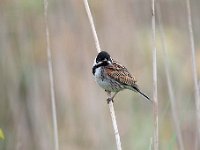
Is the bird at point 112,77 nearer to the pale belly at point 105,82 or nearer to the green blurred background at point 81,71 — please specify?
the pale belly at point 105,82


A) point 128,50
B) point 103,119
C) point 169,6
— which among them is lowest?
point 103,119

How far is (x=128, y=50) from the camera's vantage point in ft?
15.3

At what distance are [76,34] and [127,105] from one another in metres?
0.71

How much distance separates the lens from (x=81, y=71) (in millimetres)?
4820

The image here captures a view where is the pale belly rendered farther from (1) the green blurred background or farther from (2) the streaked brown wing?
(1) the green blurred background

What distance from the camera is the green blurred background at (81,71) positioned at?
15.2 ft

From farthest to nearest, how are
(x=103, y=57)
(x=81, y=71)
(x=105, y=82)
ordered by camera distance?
(x=81, y=71)
(x=105, y=82)
(x=103, y=57)

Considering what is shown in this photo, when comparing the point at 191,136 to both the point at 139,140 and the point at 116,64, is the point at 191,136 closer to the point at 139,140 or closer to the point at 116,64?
the point at 139,140

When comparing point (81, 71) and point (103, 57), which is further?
point (81, 71)

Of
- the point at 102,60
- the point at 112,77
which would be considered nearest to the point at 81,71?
the point at 112,77

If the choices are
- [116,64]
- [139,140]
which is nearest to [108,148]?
[139,140]

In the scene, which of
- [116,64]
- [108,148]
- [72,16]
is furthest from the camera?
[72,16]

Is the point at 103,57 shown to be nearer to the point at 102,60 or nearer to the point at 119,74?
the point at 102,60

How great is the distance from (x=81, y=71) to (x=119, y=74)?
79cm
